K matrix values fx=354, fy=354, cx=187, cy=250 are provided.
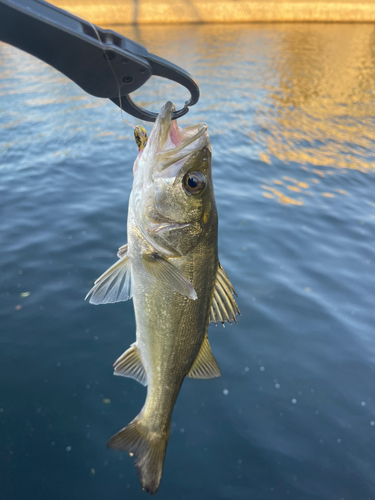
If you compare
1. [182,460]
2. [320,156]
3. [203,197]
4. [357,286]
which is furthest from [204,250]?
[320,156]

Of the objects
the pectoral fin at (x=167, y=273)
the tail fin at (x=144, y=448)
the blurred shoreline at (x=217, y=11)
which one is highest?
the blurred shoreline at (x=217, y=11)

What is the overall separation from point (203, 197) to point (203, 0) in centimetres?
4760

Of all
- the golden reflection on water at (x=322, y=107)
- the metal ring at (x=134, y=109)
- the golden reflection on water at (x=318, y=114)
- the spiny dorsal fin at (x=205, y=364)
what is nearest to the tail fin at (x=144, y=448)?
the spiny dorsal fin at (x=205, y=364)

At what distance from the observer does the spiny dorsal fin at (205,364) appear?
2684 millimetres

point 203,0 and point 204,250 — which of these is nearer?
point 204,250

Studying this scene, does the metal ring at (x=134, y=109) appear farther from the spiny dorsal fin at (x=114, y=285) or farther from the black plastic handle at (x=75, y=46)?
the spiny dorsal fin at (x=114, y=285)

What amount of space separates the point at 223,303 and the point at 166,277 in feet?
1.68

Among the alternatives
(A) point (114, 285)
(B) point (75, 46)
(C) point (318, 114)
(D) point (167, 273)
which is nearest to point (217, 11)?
(C) point (318, 114)

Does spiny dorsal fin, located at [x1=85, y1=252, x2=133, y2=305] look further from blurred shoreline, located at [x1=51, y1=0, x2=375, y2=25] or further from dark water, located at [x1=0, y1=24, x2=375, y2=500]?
blurred shoreline, located at [x1=51, y1=0, x2=375, y2=25]

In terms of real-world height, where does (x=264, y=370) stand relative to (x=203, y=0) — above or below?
below

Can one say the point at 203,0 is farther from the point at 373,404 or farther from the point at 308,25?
the point at 373,404

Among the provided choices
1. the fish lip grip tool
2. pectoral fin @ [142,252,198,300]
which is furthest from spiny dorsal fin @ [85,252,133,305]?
the fish lip grip tool

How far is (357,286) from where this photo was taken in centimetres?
598

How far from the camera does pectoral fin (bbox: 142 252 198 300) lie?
224 centimetres
